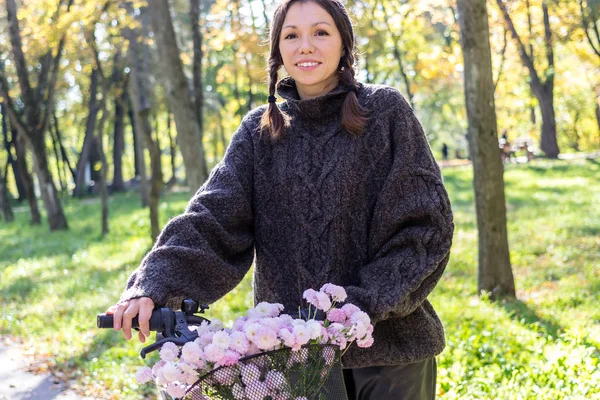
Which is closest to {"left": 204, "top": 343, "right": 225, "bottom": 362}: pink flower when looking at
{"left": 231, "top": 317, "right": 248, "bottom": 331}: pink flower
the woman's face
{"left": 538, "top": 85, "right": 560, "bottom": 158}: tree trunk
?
{"left": 231, "top": 317, "right": 248, "bottom": 331}: pink flower

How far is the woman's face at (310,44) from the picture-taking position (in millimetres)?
2572

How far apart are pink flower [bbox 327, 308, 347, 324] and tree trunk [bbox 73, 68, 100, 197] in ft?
70.8

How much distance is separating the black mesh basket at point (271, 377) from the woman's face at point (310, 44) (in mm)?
1033

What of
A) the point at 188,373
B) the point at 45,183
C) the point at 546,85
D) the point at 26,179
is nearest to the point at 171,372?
the point at 188,373

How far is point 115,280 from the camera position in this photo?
1061 cm

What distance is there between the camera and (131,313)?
2.24 meters

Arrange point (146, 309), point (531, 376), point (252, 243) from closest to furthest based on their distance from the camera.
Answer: point (146, 309), point (252, 243), point (531, 376)

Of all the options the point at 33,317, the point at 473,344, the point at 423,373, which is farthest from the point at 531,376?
the point at 33,317

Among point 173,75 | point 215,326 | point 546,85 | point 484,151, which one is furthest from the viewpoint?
point 546,85

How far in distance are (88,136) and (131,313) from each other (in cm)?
2664

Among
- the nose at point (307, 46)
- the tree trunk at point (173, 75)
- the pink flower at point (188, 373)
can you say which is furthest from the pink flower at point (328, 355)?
the tree trunk at point (173, 75)

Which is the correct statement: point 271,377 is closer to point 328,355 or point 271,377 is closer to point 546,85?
point 328,355

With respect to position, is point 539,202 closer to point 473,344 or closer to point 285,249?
point 473,344

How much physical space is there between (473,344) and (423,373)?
11.5ft
